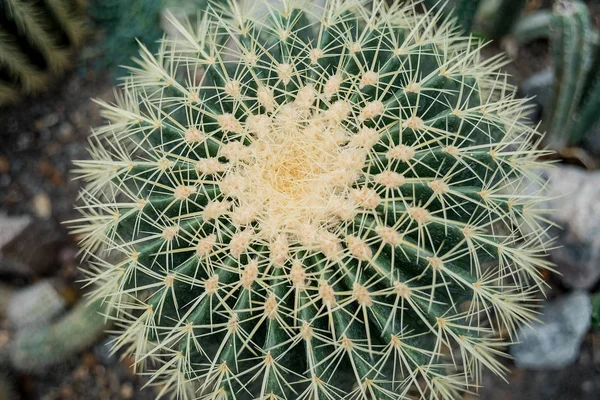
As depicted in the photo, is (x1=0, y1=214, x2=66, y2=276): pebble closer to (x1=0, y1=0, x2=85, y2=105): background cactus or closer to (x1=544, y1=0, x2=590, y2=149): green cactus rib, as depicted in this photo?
(x1=0, y1=0, x2=85, y2=105): background cactus

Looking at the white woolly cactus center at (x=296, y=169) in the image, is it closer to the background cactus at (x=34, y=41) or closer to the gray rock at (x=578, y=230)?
the gray rock at (x=578, y=230)

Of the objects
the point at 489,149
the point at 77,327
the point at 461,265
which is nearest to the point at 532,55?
the point at 489,149

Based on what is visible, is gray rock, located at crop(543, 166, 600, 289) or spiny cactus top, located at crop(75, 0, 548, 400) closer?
spiny cactus top, located at crop(75, 0, 548, 400)

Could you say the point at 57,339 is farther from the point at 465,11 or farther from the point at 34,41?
the point at 465,11

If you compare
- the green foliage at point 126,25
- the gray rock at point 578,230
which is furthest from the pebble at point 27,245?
the gray rock at point 578,230

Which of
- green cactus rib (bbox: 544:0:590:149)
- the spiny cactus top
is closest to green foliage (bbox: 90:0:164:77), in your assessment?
the spiny cactus top

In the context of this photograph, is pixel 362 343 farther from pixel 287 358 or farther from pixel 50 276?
pixel 50 276
